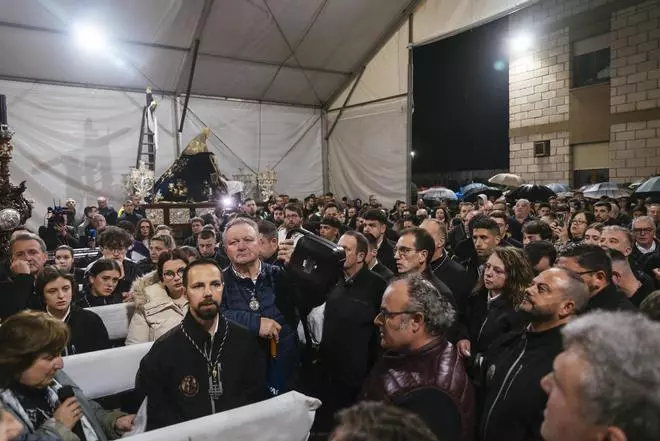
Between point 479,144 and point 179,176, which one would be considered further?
point 479,144

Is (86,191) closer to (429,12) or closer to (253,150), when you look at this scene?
(253,150)

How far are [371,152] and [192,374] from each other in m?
11.8

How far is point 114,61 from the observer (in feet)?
36.7

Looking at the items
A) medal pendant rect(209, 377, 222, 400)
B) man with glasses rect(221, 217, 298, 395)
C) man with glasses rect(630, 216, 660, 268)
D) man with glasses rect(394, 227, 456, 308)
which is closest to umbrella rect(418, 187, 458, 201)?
man with glasses rect(630, 216, 660, 268)

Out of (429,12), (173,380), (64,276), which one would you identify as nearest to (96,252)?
(64,276)

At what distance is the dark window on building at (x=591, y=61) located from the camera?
1484cm

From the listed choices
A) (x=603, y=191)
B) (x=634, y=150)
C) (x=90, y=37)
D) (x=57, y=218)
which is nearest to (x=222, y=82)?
(x=90, y=37)

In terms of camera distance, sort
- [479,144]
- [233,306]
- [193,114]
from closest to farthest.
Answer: [233,306], [193,114], [479,144]

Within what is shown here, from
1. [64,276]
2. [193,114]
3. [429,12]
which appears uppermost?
[429,12]

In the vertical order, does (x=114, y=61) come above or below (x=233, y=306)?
above

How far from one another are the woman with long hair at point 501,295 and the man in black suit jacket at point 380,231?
5.52 feet

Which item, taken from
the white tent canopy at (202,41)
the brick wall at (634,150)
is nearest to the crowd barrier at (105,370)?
the white tent canopy at (202,41)

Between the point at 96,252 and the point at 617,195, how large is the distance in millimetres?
10841

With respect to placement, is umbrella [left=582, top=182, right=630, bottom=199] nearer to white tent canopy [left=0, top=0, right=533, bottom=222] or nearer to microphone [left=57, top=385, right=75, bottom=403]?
white tent canopy [left=0, top=0, right=533, bottom=222]
